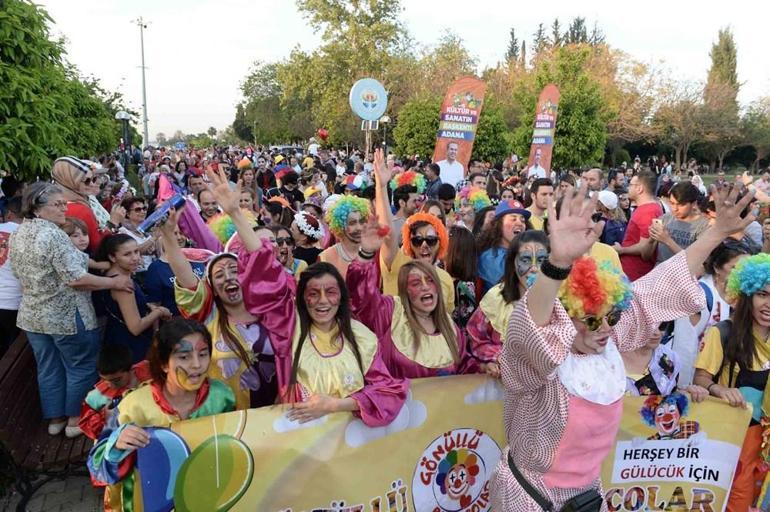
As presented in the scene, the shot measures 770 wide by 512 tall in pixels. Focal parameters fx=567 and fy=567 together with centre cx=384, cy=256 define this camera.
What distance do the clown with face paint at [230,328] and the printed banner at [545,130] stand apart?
1288cm

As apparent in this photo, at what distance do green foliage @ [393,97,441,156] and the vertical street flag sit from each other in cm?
828

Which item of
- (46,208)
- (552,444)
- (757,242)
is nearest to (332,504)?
(552,444)

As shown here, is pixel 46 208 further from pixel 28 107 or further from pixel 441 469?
pixel 441 469

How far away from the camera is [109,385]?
335cm

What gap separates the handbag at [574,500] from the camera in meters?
2.37

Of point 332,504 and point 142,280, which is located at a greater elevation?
point 142,280

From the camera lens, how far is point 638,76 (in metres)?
40.6

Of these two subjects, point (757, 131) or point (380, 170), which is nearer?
point (380, 170)

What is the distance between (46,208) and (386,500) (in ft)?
9.94

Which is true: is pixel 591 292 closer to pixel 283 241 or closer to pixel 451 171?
pixel 283 241

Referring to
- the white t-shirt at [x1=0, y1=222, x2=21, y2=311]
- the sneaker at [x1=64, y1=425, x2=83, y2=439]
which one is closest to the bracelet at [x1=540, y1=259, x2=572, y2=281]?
the sneaker at [x1=64, y1=425, x2=83, y2=439]

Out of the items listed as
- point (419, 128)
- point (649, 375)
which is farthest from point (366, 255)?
point (419, 128)

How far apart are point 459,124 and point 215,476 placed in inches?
491

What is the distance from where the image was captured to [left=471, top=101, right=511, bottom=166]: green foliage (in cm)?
2262
